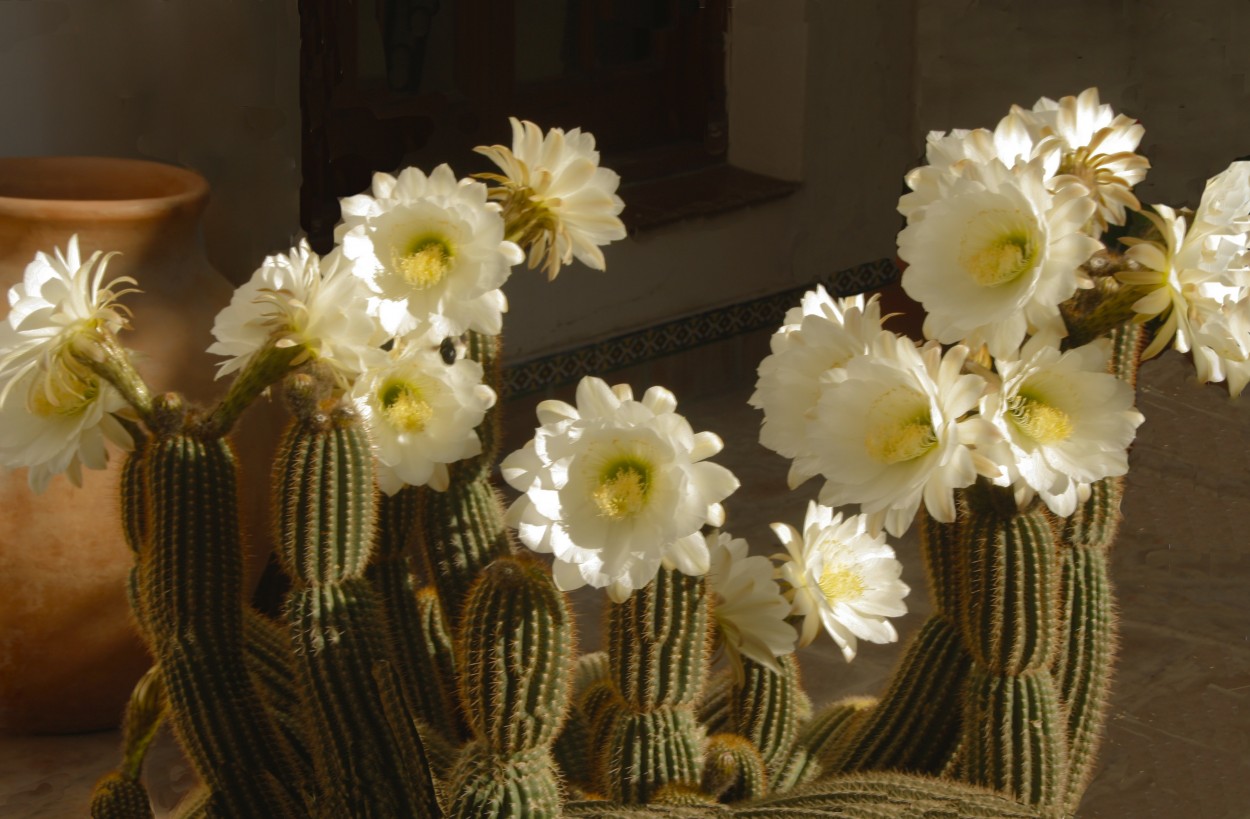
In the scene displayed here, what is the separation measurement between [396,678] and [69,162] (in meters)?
1.78

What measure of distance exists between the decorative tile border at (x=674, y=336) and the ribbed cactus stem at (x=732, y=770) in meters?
2.28

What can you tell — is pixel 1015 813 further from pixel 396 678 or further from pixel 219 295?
pixel 219 295

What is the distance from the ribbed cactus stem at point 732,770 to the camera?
0.86m

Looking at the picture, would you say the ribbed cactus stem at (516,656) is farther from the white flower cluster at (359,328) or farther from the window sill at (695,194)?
the window sill at (695,194)

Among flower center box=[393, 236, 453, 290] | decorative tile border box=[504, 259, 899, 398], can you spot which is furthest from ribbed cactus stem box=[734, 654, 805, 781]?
decorative tile border box=[504, 259, 899, 398]

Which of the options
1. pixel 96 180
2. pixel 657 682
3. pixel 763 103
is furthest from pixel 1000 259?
pixel 763 103

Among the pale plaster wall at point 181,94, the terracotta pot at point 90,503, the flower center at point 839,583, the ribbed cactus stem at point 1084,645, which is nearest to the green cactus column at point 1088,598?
the ribbed cactus stem at point 1084,645

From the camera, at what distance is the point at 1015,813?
832mm

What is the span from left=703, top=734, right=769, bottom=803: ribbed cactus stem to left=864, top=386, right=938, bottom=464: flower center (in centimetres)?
23

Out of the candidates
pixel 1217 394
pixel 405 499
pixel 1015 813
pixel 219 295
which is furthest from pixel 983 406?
pixel 1217 394

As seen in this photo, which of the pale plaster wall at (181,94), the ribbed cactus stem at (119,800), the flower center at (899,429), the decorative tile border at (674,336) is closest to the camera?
the flower center at (899,429)

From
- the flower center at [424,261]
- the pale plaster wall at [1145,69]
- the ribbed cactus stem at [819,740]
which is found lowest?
the pale plaster wall at [1145,69]

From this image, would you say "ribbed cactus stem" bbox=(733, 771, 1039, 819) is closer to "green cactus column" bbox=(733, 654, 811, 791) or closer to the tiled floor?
"green cactus column" bbox=(733, 654, 811, 791)

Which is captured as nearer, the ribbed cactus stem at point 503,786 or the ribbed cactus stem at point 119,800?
the ribbed cactus stem at point 503,786
